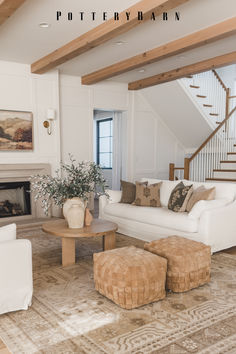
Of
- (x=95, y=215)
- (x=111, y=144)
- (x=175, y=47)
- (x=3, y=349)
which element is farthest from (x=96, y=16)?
(x=111, y=144)

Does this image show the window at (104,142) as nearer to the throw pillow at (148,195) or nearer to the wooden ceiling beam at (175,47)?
the wooden ceiling beam at (175,47)

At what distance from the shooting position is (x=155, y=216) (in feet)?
14.3

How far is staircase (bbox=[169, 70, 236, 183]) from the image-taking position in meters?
6.84

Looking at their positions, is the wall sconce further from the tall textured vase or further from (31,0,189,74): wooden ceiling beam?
the tall textured vase

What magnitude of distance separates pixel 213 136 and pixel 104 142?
3180 millimetres

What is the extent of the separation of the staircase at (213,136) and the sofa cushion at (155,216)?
2.71 m

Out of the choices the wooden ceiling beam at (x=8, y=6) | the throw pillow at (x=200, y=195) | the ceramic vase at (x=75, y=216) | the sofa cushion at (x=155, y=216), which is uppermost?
the wooden ceiling beam at (x=8, y=6)

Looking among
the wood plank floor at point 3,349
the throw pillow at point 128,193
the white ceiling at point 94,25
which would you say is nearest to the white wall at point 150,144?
the white ceiling at point 94,25

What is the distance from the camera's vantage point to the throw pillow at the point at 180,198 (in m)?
4.35

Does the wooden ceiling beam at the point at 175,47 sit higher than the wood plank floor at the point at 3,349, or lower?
higher

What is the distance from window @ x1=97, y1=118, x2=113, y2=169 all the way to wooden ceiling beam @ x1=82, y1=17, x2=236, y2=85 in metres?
2.71

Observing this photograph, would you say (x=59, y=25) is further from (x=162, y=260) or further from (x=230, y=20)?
(x=162, y=260)

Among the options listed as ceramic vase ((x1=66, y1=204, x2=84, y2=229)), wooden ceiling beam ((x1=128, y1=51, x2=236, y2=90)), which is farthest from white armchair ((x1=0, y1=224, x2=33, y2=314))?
wooden ceiling beam ((x1=128, y1=51, x2=236, y2=90))

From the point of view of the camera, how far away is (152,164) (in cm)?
786
